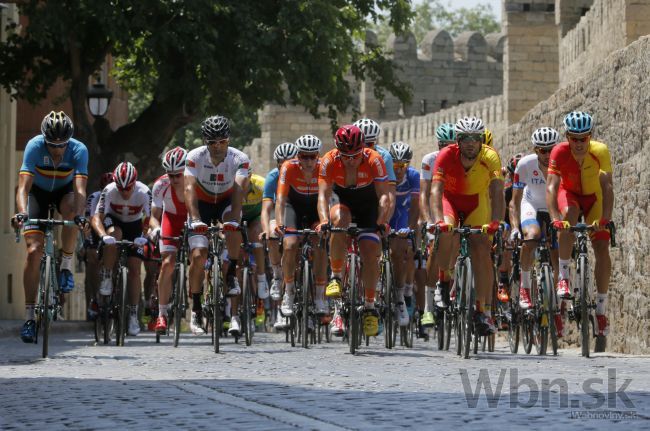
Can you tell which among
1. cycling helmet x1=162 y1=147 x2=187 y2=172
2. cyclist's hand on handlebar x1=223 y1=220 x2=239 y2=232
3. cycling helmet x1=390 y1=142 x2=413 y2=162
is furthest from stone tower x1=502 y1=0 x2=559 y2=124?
cyclist's hand on handlebar x1=223 y1=220 x2=239 y2=232

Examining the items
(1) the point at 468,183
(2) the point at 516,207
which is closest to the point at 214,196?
(1) the point at 468,183

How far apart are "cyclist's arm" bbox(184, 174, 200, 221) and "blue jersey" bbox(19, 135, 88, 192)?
3.22ft

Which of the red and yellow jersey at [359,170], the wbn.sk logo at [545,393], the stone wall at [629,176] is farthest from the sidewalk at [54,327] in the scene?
the wbn.sk logo at [545,393]

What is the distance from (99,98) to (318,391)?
18.4 m

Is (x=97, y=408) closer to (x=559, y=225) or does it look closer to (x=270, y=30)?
(x=559, y=225)

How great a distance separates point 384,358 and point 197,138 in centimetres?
5522

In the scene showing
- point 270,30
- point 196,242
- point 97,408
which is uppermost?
point 270,30

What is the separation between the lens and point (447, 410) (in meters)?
8.84

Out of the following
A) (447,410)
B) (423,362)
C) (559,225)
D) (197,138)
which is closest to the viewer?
(447,410)

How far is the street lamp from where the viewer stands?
28047 mm

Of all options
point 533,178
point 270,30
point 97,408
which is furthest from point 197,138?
point 97,408

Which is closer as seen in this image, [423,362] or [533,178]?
[423,362]

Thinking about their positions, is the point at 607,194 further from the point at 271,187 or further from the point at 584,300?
the point at 271,187

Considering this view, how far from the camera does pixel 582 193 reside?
14875 millimetres
